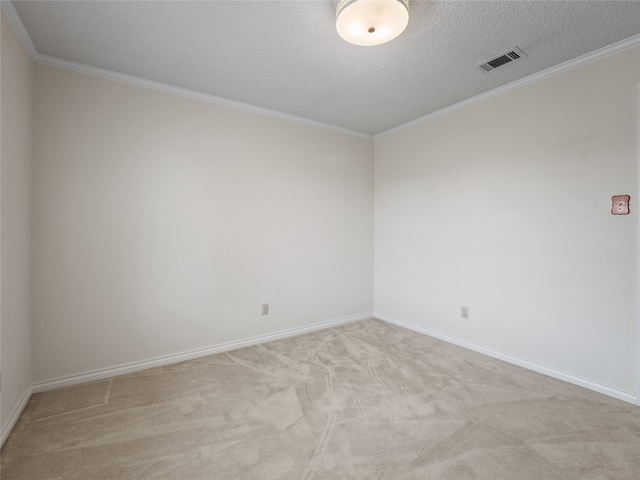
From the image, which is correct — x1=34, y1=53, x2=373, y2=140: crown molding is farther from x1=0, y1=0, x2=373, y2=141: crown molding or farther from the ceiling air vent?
the ceiling air vent

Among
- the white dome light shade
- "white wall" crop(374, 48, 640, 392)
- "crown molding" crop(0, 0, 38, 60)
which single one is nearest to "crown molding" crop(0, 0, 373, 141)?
"crown molding" crop(0, 0, 38, 60)

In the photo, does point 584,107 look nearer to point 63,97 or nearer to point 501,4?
→ point 501,4

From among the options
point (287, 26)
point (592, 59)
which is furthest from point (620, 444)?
point (287, 26)

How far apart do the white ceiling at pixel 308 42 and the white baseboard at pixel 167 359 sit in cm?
253

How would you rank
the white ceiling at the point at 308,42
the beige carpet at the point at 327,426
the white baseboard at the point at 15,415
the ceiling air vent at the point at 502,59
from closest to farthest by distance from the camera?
the beige carpet at the point at 327,426, the white baseboard at the point at 15,415, the white ceiling at the point at 308,42, the ceiling air vent at the point at 502,59

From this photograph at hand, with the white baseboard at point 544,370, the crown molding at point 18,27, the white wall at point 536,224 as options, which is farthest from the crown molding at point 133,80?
the white baseboard at point 544,370

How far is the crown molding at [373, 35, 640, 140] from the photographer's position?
219 cm

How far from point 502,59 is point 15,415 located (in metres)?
4.30

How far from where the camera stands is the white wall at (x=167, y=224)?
2.39 m

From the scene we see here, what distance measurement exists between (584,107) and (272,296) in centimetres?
332

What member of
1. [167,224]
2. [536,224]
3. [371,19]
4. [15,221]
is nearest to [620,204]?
[536,224]

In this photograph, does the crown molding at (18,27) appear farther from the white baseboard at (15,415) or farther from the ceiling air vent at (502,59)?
the ceiling air vent at (502,59)

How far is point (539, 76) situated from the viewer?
2.61 meters

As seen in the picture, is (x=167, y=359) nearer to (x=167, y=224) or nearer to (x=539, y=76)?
(x=167, y=224)
